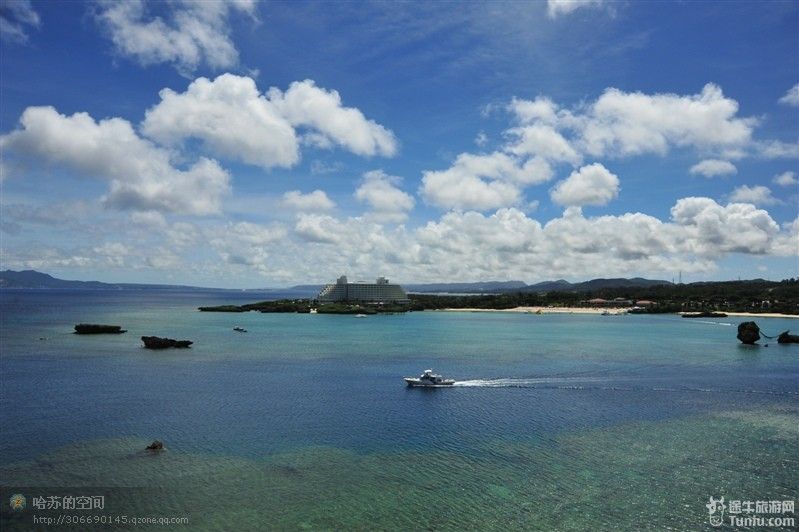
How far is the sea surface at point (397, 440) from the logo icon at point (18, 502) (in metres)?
0.63

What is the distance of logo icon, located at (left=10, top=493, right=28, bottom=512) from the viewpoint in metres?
21.6

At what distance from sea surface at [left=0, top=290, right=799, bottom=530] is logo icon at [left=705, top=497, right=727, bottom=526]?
15.9 inches

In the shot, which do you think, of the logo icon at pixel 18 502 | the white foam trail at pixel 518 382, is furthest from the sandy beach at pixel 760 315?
the logo icon at pixel 18 502

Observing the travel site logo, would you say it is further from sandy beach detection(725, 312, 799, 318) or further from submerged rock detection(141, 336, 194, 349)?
sandy beach detection(725, 312, 799, 318)

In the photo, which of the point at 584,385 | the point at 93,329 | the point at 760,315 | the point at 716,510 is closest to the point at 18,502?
the point at 716,510

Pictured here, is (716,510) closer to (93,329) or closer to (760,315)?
(93,329)

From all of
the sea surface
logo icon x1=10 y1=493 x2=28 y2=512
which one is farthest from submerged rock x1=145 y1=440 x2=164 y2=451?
logo icon x1=10 y1=493 x2=28 y2=512

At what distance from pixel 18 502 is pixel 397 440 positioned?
62.2ft

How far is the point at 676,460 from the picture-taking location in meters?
28.5

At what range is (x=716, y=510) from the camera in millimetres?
22297

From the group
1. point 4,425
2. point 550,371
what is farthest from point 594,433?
point 4,425

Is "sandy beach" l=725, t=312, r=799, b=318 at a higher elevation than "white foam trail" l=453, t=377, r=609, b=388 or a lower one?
higher

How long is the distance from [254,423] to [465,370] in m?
29.7

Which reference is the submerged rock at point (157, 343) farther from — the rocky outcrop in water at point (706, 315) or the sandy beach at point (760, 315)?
the sandy beach at point (760, 315)
